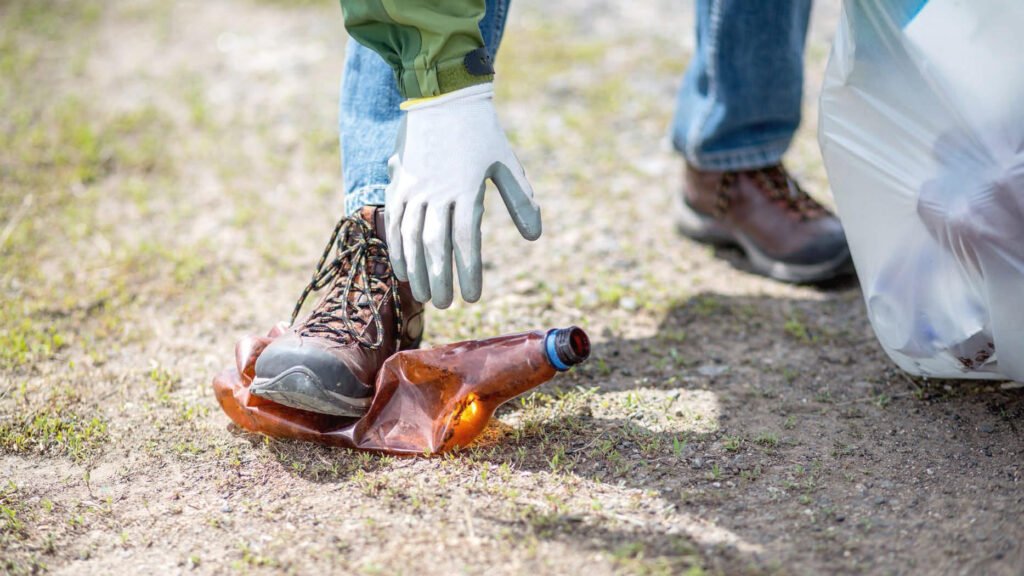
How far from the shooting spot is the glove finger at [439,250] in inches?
61.4

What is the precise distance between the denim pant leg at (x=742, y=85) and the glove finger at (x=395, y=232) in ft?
3.21

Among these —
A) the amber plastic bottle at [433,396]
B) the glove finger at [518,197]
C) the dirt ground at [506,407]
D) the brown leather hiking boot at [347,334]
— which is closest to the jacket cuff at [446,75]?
the glove finger at [518,197]

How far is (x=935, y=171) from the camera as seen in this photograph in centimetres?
152

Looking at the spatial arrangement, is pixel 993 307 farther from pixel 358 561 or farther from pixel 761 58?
pixel 358 561

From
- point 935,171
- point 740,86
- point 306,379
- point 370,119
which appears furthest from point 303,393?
point 740,86

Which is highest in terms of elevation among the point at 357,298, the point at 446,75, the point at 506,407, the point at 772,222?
the point at 446,75

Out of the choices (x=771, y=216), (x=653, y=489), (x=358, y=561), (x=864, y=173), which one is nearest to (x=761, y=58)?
(x=771, y=216)

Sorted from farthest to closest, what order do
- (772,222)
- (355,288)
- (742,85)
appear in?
(772,222), (742,85), (355,288)

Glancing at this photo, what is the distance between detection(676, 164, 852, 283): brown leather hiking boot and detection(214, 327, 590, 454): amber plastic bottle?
953 millimetres

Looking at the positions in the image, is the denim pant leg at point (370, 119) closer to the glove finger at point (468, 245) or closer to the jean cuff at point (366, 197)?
the jean cuff at point (366, 197)

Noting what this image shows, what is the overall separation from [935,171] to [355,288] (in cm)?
104

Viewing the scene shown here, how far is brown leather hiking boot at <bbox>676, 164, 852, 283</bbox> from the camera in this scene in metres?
2.25

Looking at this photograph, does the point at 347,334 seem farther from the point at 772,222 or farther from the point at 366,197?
the point at 772,222

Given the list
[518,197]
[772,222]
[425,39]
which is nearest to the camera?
[425,39]
